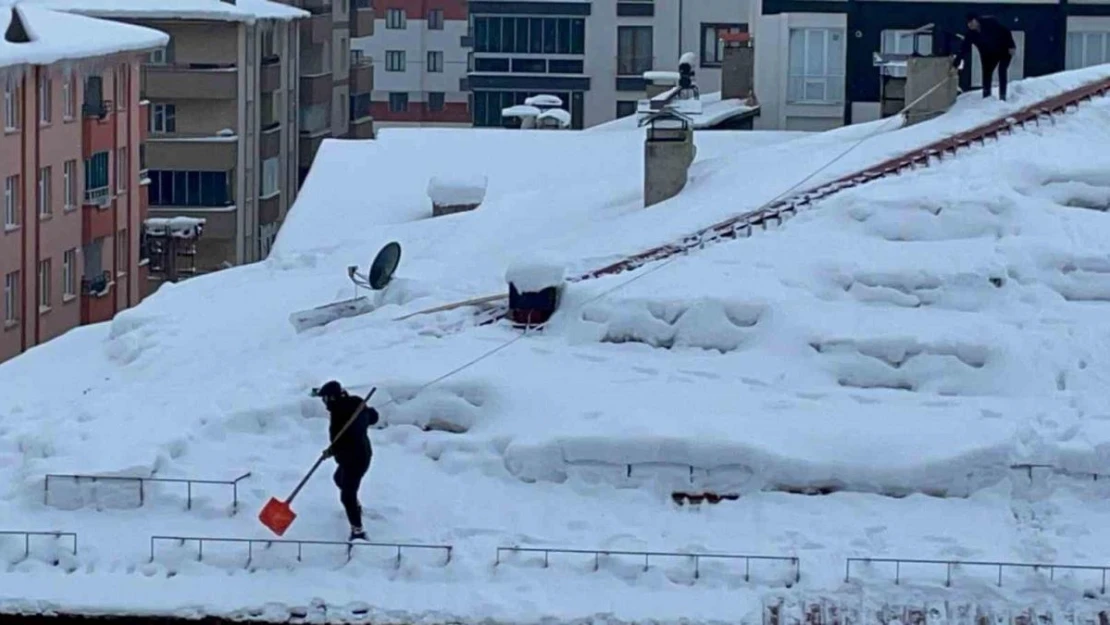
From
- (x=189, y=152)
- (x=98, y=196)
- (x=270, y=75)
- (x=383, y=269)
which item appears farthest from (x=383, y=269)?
(x=270, y=75)

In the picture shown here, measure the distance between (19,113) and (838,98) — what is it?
12596mm

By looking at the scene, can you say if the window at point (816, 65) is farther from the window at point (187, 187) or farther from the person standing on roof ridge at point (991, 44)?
the window at point (187, 187)

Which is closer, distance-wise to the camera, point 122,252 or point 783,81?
point 783,81

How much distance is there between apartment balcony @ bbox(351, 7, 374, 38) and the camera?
218 ft

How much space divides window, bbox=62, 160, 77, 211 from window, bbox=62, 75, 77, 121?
2.57 ft

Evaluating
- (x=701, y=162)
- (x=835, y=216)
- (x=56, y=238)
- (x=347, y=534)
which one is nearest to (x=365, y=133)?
(x=56, y=238)

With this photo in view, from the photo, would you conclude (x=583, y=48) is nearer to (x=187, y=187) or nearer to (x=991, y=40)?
(x=187, y=187)

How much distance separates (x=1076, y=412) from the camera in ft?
58.5

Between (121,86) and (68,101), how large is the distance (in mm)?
3556

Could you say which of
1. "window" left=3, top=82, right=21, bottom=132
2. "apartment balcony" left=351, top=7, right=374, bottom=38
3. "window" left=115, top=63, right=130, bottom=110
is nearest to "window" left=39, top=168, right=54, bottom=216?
"window" left=3, top=82, right=21, bottom=132

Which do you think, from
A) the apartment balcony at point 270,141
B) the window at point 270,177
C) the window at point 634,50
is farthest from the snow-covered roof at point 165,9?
the window at point 634,50

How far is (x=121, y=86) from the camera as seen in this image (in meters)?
43.2

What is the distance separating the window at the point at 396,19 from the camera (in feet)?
264

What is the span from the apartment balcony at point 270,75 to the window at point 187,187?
3.17m
